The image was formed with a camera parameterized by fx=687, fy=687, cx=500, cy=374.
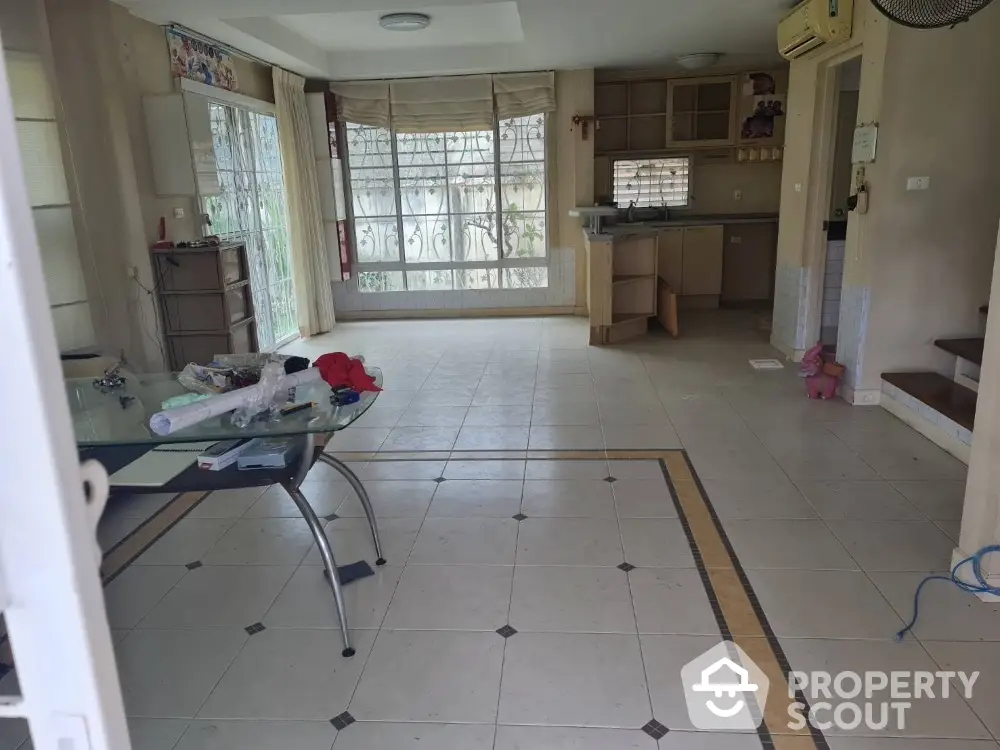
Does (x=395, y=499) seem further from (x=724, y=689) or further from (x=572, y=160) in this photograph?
(x=572, y=160)

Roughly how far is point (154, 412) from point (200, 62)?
150 inches

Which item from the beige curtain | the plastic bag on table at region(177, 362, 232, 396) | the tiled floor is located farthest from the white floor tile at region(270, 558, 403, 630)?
the beige curtain

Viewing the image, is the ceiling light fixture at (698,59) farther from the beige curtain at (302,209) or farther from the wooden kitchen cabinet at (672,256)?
the beige curtain at (302,209)

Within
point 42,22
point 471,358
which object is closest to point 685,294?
Result: point 471,358

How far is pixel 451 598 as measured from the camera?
239 cm

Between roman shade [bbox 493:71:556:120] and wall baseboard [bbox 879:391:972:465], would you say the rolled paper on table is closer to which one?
wall baseboard [bbox 879:391:972:465]

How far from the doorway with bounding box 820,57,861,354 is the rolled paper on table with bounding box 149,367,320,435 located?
3.81 m

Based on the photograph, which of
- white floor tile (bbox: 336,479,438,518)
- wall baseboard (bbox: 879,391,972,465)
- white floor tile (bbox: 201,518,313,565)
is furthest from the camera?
wall baseboard (bbox: 879,391,972,465)

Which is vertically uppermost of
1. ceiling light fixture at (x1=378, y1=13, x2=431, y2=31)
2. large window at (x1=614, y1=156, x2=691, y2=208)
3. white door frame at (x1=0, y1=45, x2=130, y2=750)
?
ceiling light fixture at (x1=378, y1=13, x2=431, y2=31)

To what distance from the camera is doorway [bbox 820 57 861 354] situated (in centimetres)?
486

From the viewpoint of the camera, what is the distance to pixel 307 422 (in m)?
2.06

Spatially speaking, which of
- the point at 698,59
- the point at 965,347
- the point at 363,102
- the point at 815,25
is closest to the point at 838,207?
the point at 698,59

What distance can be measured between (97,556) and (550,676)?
1.66m

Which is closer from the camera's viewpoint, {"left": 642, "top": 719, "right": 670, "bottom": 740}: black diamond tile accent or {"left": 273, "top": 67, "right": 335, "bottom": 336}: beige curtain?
{"left": 642, "top": 719, "right": 670, "bottom": 740}: black diamond tile accent
